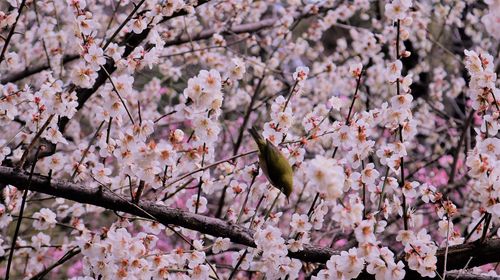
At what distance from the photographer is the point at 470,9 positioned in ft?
21.0

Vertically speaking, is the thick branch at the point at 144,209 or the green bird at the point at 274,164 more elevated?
the green bird at the point at 274,164

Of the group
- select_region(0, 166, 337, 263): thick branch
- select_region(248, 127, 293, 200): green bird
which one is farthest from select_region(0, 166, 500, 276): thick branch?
select_region(248, 127, 293, 200): green bird

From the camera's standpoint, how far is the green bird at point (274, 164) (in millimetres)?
1576

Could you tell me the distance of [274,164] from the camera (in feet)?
5.18

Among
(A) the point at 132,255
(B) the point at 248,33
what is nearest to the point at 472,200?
(B) the point at 248,33

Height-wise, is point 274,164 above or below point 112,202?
above

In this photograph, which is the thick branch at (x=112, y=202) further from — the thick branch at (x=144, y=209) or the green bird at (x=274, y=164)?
the green bird at (x=274, y=164)

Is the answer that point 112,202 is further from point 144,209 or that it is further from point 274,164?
point 274,164

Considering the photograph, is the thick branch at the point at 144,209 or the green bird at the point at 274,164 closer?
the green bird at the point at 274,164

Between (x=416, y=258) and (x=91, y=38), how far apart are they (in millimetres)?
1337

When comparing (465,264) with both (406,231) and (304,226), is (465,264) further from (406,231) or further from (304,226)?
(304,226)

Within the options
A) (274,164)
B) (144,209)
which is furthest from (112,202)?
(274,164)

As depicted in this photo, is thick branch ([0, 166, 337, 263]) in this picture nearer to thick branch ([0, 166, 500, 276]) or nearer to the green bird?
thick branch ([0, 166, 500, 276])

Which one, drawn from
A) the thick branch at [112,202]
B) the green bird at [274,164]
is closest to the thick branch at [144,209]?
the thick branch at [112,202]
